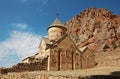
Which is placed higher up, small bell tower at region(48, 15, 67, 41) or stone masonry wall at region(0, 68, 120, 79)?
small bell tower at region(48, 15, 67, 41)

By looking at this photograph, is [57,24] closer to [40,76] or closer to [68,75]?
[40,76]

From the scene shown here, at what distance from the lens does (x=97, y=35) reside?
45312mm

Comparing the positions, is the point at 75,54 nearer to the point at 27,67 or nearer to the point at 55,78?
the point at 27,67

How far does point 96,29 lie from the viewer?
47875 mm

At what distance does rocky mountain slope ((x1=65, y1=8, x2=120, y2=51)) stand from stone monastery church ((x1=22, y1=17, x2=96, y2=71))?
59.6ft

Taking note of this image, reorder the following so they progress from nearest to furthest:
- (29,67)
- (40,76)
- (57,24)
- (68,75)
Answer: (68,75) < (40,76) < (29,67) < (57,24)

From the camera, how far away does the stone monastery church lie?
19266mm

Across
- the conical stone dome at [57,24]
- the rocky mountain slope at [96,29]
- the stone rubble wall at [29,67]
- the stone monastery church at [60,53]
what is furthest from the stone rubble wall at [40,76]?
the rocky mountain slope at [96,29]

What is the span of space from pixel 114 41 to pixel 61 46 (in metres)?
25.1

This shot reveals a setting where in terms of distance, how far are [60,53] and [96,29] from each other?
1175 inches

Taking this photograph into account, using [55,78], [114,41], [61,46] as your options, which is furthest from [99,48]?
[55,78]

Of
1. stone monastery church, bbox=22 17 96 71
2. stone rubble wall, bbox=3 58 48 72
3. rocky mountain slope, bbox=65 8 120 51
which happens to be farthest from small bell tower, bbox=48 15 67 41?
rocky mountain slope, bbox=65 8 120 51

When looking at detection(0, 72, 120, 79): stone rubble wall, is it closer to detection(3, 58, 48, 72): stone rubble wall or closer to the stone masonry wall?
the stone masonry wall

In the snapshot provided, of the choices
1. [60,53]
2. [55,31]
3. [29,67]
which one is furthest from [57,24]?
[29,67]
